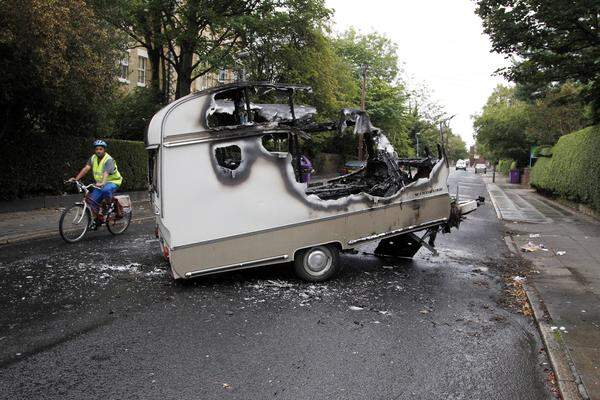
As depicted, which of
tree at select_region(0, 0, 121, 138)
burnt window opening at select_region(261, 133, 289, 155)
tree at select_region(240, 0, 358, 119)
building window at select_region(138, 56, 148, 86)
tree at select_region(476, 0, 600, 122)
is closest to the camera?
burnt window opening at select_region(261, 133, 289, 155)

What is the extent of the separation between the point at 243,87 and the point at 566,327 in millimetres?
4721

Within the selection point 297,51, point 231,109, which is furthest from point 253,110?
point 297,51

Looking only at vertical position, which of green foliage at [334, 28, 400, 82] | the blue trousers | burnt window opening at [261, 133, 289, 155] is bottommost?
the blue trousers

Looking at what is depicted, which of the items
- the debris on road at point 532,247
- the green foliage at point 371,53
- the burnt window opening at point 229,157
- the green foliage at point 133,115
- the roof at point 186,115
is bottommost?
the debris on road at point 532,247

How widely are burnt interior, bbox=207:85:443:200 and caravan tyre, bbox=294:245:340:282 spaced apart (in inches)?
39.7

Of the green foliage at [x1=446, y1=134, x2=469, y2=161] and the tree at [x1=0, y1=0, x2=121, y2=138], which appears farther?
the green foliage at [x1=446, y1=134, x2=469, y2=161]

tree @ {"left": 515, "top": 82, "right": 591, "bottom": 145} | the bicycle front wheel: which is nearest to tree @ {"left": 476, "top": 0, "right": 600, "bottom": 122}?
the bicycle front wheel

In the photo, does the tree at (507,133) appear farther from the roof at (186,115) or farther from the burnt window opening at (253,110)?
the roof at (186,115)

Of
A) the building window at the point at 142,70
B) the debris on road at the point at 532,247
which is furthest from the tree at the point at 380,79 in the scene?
the debris on road at the point at 532,247

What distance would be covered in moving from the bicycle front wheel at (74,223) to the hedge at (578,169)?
14.3 m

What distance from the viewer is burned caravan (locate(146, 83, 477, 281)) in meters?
5.84

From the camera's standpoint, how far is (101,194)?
9641 mm

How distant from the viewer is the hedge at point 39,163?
12.9m

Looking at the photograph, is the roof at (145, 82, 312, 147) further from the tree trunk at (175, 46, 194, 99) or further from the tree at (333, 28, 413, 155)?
the tree at (333, 28, 413, 155)
